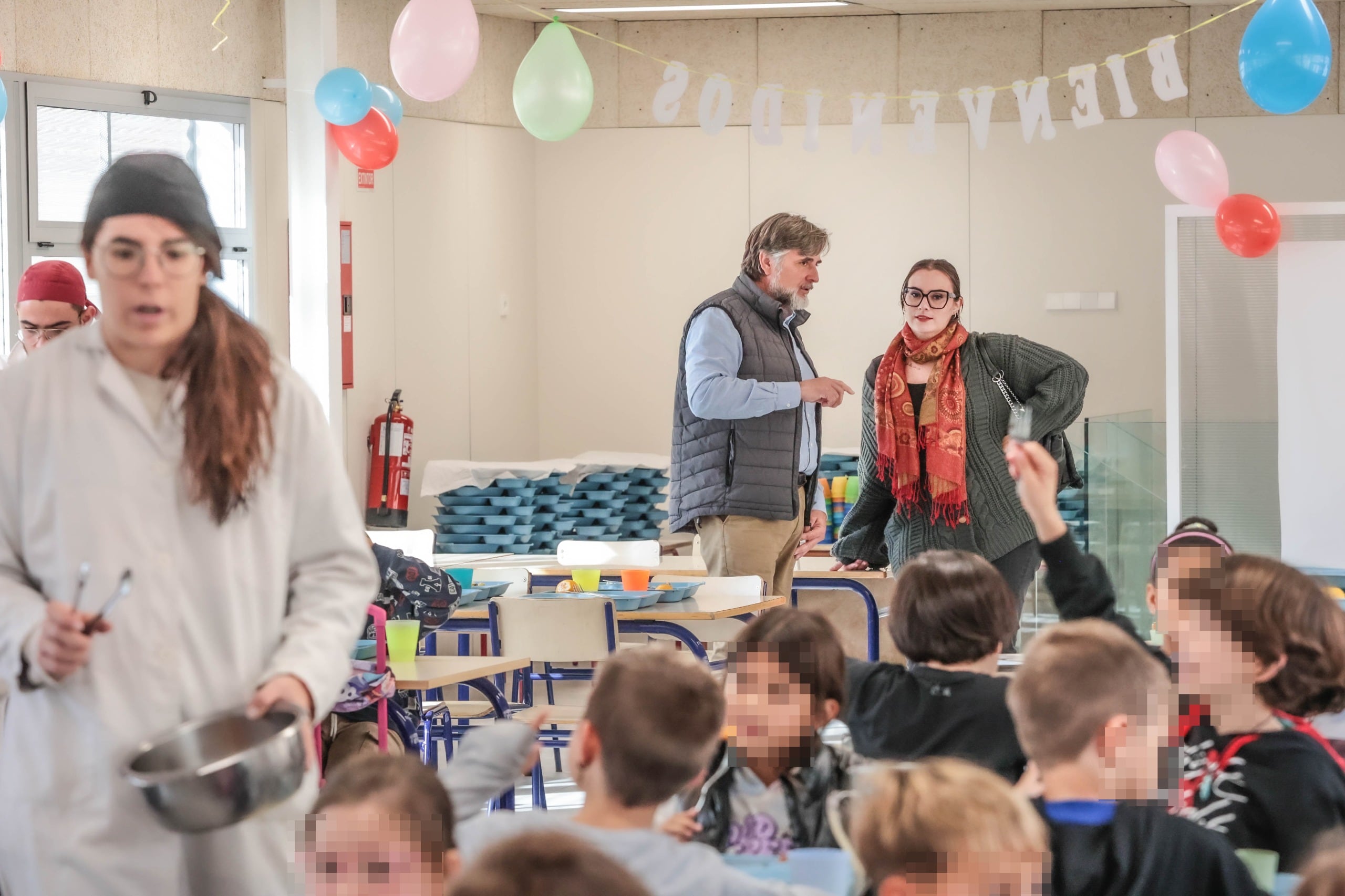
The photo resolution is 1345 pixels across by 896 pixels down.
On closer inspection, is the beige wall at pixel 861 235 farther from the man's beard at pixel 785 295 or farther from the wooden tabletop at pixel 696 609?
the wooden tabletop at pixel 696 609

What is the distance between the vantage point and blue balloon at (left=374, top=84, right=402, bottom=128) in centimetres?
641

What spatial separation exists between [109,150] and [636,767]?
5964 millimetres

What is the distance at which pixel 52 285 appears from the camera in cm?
400

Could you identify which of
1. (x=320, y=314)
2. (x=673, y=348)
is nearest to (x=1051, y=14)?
(x=673, y=348)

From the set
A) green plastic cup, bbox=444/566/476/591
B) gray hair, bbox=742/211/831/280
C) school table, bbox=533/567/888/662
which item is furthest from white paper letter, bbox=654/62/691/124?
green plastic cup, bbox=444/566/476/591

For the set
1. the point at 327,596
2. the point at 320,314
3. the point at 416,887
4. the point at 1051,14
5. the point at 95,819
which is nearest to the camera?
the point at 416,887

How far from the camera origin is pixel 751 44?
368 inches

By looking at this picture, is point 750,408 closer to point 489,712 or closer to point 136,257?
point 489,712

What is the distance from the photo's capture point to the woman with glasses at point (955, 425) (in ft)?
13.7

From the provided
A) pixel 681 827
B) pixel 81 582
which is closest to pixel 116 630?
pixel 81 582

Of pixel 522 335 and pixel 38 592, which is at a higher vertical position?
pixel 522 335

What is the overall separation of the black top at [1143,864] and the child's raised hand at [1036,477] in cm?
78

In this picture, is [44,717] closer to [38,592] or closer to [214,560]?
[38,592]

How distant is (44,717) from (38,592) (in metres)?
0.15
